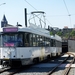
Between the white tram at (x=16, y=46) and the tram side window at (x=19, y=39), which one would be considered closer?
the white tram at (x=16, y=46)

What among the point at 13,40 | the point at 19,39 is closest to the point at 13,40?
the point at 13,40

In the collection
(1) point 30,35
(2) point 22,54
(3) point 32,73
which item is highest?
(1) point 30,35

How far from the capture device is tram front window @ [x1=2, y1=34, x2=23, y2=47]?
16859mm

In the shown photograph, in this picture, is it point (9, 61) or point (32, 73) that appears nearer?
point (32, 73)

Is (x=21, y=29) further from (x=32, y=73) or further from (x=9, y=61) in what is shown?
(x=32, y=73)

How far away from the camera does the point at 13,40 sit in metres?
17.0

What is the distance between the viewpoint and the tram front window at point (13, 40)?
16859mm

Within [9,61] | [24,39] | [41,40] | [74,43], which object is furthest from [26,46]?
[74,43]

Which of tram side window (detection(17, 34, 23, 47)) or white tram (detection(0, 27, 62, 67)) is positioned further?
tram side window (detection(17, 34, 23, 47))

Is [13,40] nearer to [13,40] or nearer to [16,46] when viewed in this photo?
[13,40]

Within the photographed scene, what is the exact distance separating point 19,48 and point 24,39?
724 millimetres

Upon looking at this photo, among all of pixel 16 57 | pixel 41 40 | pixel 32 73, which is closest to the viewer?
pixel 32 73

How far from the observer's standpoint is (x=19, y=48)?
55.2 feet

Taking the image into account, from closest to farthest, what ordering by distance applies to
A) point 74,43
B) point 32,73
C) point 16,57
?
1. point 32,73
2. point 16,57
3. point 74,43
